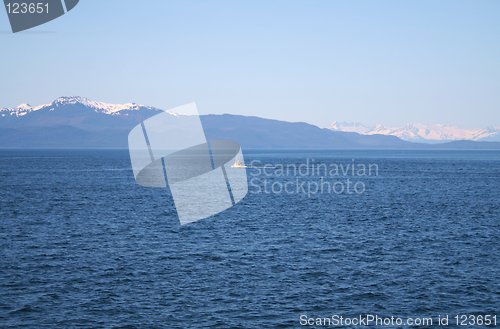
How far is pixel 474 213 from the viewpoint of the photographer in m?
68.1

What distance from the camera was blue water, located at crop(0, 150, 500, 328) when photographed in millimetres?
29125

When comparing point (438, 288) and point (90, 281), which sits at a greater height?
point (90, 281)

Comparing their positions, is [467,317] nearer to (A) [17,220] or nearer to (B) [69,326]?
(B) [69,326]

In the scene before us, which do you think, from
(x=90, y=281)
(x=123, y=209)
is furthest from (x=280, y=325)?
(x=123, y=209)

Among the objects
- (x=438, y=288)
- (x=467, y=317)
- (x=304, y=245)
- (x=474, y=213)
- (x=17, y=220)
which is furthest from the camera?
(x=474, y=213)

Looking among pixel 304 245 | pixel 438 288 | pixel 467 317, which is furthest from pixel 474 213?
pixel 467 317

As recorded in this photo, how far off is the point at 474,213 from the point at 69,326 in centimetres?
5272

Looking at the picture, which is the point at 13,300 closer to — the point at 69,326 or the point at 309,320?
the point at 69,326

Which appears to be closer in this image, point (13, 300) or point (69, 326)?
point (69, 326)

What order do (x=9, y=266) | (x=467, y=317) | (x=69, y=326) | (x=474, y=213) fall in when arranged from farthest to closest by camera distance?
(x=474, y=213), (x=9, y=266), (x=467, y=317), (x=69, y=326)

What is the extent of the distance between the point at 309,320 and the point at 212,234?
956 inches

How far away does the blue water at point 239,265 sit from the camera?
29.1m

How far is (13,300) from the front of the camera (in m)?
30.1

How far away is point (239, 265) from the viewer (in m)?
38.7
